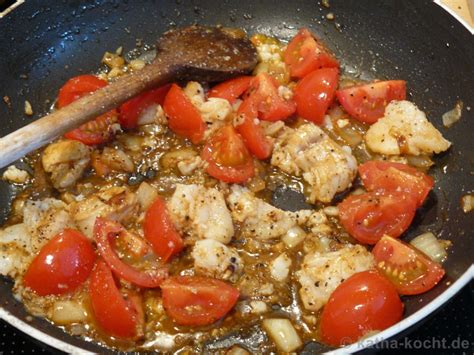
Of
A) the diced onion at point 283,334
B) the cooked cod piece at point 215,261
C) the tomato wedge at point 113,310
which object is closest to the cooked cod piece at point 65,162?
the tomato wedge at point 113,310

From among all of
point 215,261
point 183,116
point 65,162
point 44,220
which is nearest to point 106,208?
point 44,220

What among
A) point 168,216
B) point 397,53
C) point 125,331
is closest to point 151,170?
point 168,216

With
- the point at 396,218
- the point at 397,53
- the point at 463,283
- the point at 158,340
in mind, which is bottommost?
the point at 158,340

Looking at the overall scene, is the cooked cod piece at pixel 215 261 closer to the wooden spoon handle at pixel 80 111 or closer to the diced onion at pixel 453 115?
the wooden spoon handle at pixel 80 111

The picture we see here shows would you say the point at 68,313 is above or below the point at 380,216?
below

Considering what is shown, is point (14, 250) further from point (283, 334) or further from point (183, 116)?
point (283, 334)

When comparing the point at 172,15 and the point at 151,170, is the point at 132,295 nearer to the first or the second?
the point at 151,170

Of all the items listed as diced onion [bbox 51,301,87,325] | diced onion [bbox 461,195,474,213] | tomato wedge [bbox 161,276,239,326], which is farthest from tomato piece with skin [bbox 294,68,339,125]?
diced onion [bbox 51,301,87,325]
